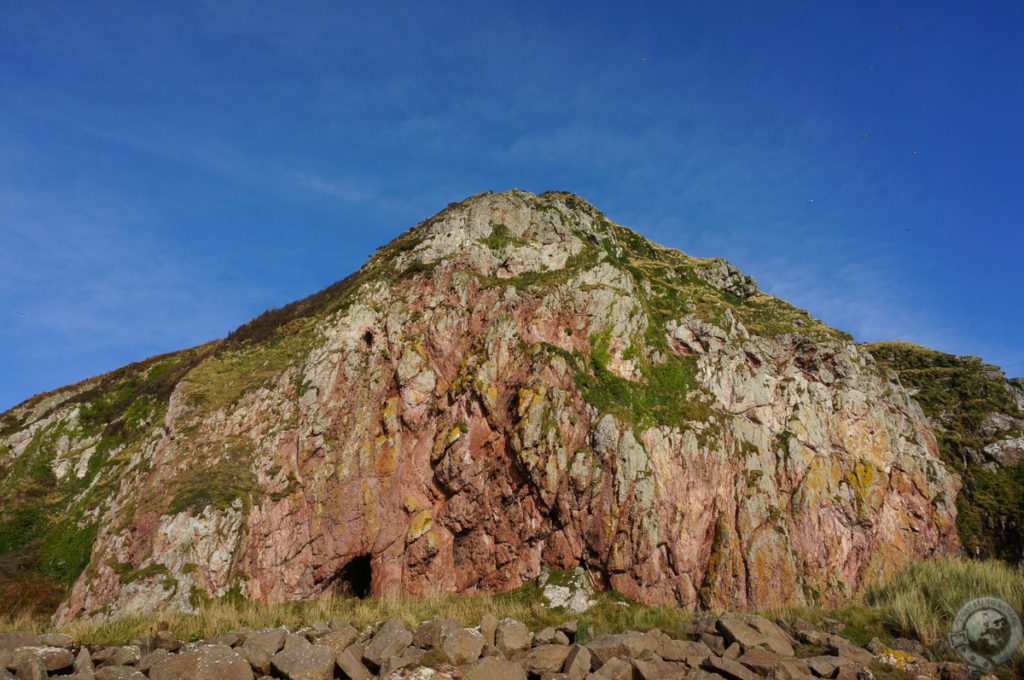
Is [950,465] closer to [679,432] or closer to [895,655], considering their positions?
[679,432]

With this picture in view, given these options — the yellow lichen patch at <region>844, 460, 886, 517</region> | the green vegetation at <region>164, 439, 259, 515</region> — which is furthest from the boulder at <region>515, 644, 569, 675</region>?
the yellow lichen patch at <region>844, 460, 886, 517</region>

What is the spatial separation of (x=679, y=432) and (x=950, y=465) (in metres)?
22.9

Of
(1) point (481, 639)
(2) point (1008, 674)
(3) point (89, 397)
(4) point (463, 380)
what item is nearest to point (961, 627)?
(2) point (1008, 674)

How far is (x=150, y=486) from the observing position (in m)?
26.5

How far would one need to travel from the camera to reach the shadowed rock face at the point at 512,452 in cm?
2462

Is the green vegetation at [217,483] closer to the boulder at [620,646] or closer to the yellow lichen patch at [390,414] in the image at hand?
the yellow lichen patch at [390,414]

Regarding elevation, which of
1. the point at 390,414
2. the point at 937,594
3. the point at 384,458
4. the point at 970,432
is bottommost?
the point at 937,594

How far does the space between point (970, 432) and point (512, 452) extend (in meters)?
35.9

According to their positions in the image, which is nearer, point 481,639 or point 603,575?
point 481,639

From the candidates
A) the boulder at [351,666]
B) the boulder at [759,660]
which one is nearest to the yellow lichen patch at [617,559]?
the boulder at [759,660]

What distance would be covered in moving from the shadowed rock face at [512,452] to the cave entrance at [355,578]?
152mm

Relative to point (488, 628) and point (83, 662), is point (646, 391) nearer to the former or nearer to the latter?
point (488, 628)

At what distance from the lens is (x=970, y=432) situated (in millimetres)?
38219

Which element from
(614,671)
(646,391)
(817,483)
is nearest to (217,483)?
(614,671)
